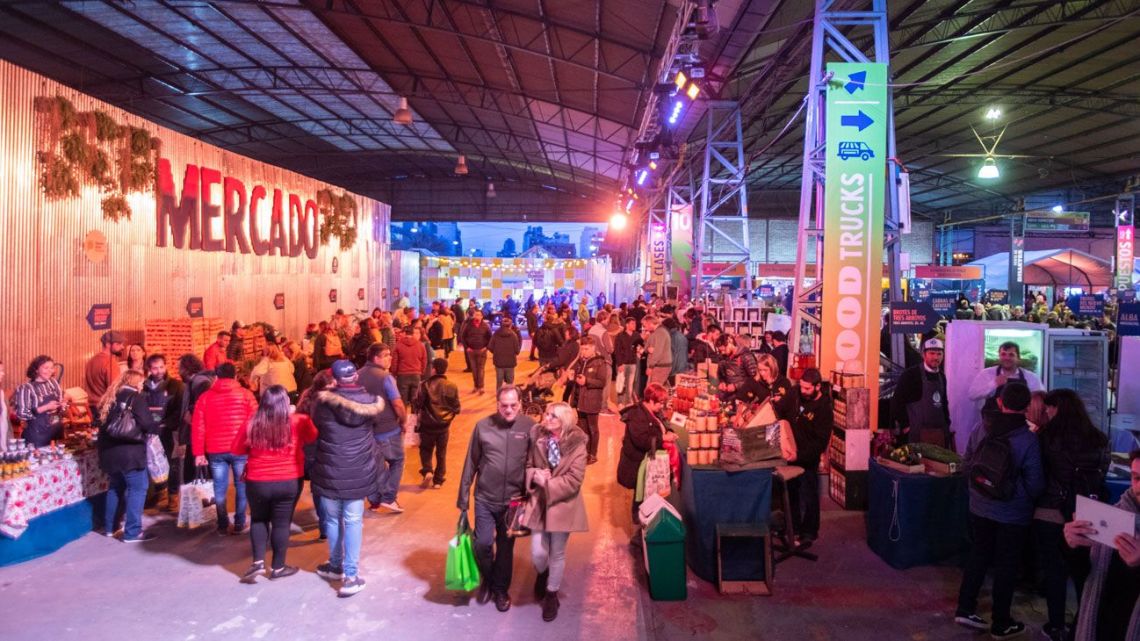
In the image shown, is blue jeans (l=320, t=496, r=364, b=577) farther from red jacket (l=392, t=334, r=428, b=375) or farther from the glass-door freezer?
the glass-door freezer

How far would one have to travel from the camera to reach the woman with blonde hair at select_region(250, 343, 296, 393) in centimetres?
792

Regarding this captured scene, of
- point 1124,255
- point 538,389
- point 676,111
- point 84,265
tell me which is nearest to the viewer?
point 84,265

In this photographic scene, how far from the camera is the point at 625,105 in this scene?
16.1m

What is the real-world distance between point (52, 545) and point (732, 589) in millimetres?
4828

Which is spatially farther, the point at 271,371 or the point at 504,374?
the point at 504,374

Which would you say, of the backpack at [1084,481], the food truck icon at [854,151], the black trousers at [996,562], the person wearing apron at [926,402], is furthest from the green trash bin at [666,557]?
the food truck icon at [854,151]

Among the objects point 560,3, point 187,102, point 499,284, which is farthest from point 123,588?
point 499,284

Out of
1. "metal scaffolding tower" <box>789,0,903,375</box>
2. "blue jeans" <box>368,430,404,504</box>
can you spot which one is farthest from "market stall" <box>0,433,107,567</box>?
"metal scaffolding tower" <box>789,0,903,375</box>

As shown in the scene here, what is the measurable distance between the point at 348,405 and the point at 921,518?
4018 mm

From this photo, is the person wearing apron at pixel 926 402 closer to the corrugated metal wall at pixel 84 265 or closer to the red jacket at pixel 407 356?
the red jacket at pixel 407 356

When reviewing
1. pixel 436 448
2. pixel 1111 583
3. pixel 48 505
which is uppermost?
pixel 1111 583

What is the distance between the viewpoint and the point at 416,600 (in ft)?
15.5

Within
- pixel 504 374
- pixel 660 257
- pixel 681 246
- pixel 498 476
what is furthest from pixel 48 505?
pixel 660 257

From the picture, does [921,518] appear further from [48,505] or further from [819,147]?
[48,505]
